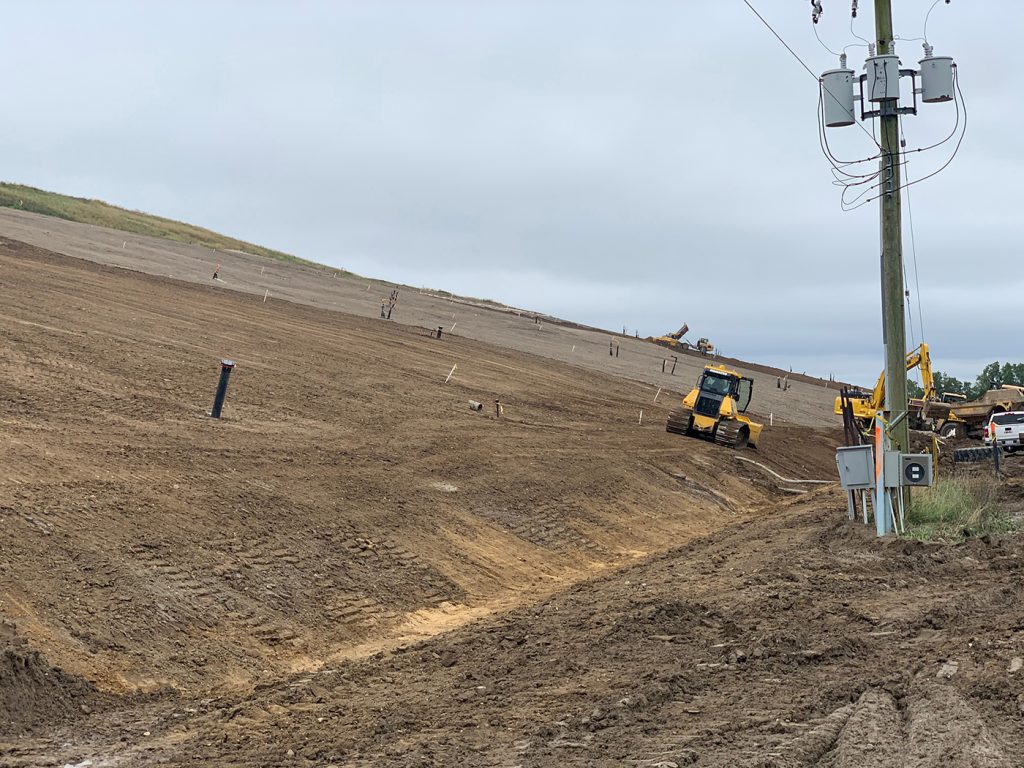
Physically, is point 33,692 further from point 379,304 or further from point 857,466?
point 379,304

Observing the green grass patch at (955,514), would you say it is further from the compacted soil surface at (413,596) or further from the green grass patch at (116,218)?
the green grass patch at (116,218)

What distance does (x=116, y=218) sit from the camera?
7975cm

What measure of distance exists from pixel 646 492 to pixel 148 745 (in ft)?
57.4

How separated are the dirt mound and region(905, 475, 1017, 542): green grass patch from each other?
11.2m

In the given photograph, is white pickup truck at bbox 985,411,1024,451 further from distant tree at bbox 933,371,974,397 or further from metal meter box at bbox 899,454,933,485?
distant tree at bbox 933,371,974,397

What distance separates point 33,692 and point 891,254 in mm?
13975

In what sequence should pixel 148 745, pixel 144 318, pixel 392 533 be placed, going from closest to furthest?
pixel 148 745 < pixel 392 533 < pixel 144 318

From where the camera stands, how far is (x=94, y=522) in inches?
522

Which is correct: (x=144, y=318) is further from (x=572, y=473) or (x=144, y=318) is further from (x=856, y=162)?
(x=856, y=162)

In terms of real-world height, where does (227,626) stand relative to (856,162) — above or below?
below

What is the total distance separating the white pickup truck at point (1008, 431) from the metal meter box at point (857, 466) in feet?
71.4

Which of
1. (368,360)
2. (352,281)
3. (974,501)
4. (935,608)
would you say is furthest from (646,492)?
(352,281)

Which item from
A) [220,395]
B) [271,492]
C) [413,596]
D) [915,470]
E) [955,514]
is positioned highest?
[915,470]

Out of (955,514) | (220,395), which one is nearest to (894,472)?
(955,514)
